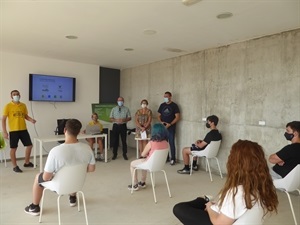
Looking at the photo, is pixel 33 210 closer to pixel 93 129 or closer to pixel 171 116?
pixel 93 129

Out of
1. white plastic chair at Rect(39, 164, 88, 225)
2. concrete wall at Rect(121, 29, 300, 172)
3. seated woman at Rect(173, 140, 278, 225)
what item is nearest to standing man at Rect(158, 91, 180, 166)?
concrete wall at Rect(121, 29, 300, 172)

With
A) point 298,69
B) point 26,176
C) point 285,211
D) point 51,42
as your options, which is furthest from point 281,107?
point 26,176

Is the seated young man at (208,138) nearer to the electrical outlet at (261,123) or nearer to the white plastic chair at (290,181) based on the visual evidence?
the electrical outlet at (261,123)

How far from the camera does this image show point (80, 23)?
11.2ft

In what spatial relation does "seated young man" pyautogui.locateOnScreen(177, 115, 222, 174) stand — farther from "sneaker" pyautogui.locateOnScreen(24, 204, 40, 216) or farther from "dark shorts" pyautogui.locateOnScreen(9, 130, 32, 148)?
"dark shorts" pyautogui.locateOnScreen(9, 130, 32, 148)

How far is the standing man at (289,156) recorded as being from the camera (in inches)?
101

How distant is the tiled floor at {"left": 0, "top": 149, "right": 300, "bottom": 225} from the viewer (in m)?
2.74

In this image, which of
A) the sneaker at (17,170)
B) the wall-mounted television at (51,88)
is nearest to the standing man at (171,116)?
the wall-mounted television at (51,88)

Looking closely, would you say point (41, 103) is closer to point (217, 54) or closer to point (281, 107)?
point (217, 54)

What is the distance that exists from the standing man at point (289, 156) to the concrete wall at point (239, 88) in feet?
3.64

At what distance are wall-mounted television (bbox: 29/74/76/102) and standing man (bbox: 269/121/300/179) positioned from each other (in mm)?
5128

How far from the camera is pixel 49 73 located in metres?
6.05

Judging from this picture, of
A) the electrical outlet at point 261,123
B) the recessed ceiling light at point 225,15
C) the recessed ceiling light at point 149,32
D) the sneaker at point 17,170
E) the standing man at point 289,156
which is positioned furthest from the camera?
the sneaker at point 17,170

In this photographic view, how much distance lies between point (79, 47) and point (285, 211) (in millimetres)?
4428
